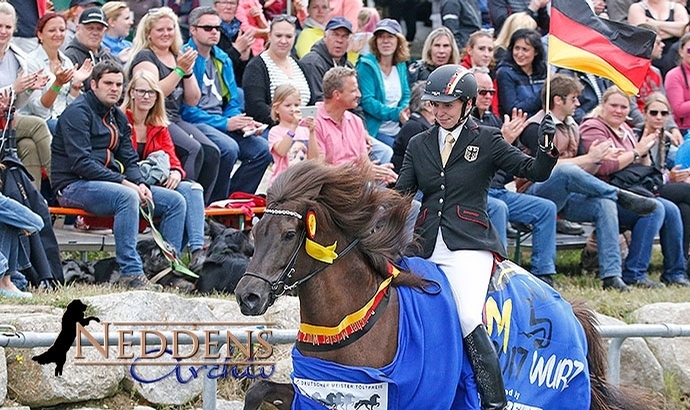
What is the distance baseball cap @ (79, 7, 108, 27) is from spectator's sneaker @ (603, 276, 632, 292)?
5.00 metres

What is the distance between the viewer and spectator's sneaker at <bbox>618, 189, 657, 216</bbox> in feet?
36.1

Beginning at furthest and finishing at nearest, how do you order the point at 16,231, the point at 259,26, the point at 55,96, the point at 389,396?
the point at 259,26 → the point at 55,96 → the point at 16,231 → the point at 389,396

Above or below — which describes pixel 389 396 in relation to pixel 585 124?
→ above

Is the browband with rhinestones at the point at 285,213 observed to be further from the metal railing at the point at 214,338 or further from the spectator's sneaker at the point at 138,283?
the spectator's sneaker at the point at 138,283

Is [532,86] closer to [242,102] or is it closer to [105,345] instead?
[242,102]

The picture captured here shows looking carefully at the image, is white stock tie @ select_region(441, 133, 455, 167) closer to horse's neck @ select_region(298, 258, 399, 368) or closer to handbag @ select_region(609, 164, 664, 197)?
horse's neck @ select_region(298, 258, 399, 368)

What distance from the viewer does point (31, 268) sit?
8.77m

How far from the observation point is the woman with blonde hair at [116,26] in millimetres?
11312

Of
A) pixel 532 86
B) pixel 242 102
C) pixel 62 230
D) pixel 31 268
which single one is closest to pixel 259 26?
pixel 242 102

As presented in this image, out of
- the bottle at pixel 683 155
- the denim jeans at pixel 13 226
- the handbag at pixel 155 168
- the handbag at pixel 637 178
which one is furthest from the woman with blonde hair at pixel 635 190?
the denim jeans at pixel 13 226

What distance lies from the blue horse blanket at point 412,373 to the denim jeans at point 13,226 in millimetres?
3057

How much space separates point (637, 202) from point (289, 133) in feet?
10.9

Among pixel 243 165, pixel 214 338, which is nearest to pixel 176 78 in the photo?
pixel 243 165

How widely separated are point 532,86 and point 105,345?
6.30 metres
